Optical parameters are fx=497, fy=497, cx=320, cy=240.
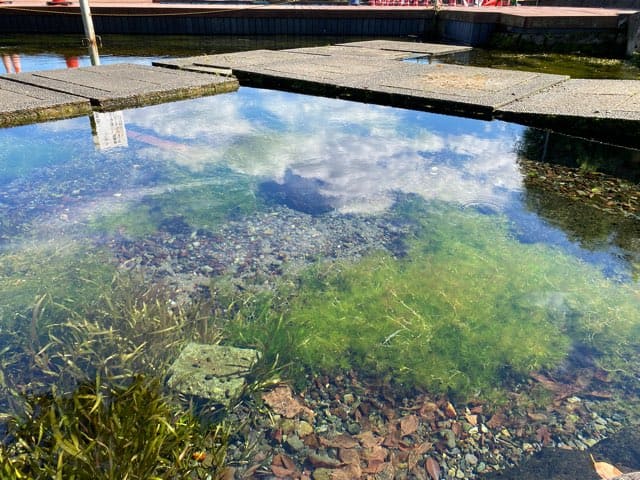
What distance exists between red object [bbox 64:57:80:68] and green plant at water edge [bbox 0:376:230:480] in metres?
7.32

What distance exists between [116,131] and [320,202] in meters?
2.11

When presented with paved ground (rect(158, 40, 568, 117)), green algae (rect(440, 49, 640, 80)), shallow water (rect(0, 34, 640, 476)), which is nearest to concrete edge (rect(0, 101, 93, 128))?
shallow water (rect(0, 34, 640, 476))

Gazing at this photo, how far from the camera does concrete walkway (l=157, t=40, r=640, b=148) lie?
13.5 feet

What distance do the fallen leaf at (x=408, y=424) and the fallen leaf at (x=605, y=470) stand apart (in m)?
0.53

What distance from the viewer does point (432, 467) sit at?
58.7 inches

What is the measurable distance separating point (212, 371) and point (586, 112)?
3.89 meters

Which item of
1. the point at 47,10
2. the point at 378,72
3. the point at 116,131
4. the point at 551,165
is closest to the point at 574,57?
the point at 378,72

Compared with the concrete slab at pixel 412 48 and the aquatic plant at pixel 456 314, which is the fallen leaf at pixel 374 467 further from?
the concrete slab at pixel 412 48

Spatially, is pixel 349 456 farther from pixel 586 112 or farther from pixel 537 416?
pixel 586 112

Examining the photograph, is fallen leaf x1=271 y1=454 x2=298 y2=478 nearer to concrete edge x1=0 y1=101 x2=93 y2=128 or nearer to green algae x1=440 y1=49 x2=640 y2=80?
concrete edge x1=0 y1=101 x2=93 y2=128

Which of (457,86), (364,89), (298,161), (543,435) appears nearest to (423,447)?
(543,435)

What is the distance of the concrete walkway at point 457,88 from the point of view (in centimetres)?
412

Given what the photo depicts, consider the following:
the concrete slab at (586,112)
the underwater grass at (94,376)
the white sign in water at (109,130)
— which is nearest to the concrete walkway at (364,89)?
the concrete slab at (586,112)

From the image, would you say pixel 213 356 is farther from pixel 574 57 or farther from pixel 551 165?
pixel 574 57
